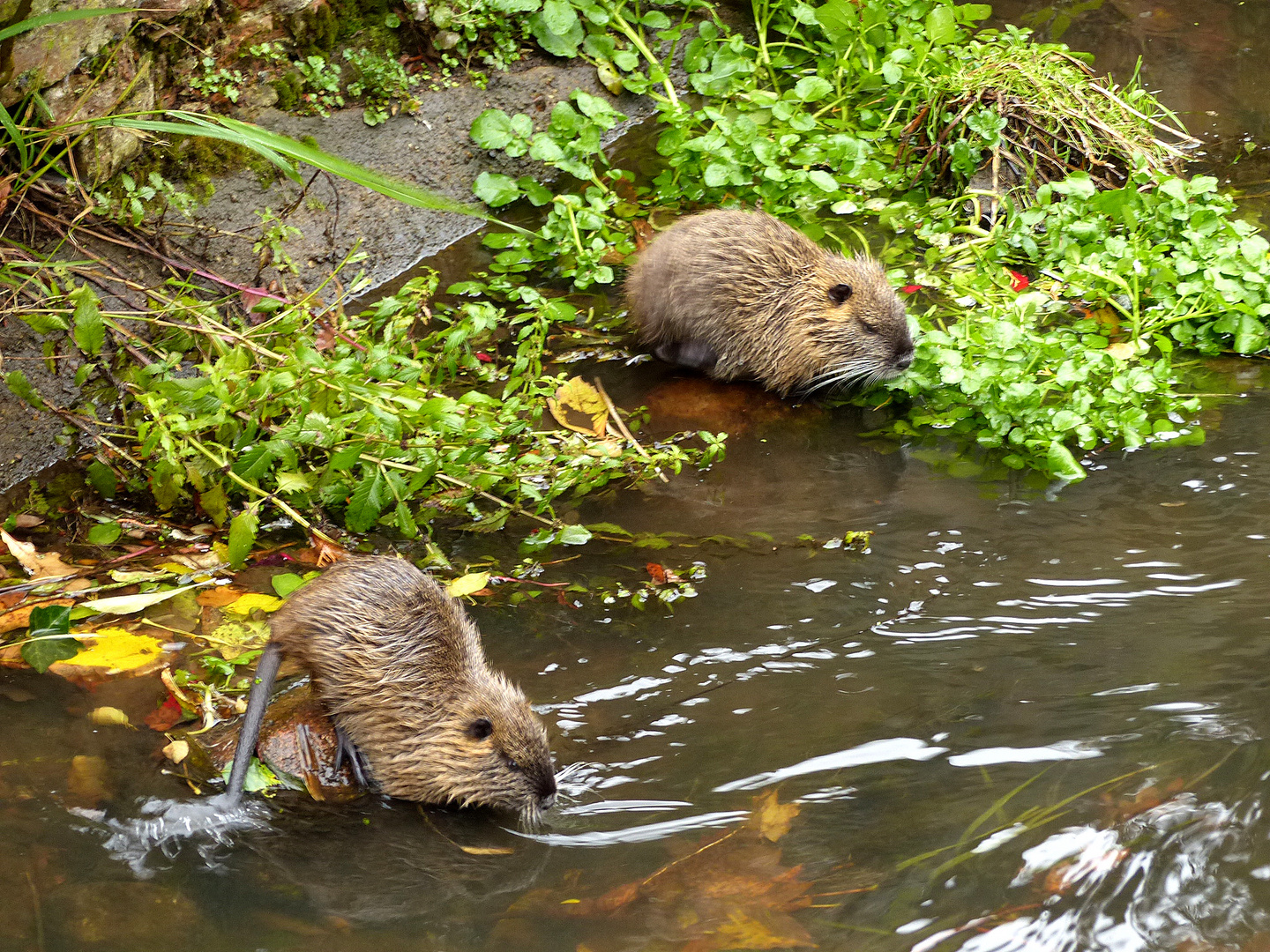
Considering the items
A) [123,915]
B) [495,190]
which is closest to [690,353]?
[495,190]

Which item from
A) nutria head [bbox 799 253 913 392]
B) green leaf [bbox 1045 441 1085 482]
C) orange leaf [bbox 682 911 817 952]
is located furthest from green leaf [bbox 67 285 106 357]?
green leaf [bbox 1045 441 1085 482]

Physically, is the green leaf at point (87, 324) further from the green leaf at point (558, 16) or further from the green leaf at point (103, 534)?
the green leaf at point (558, 16)

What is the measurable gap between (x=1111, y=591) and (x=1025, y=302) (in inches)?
69.9

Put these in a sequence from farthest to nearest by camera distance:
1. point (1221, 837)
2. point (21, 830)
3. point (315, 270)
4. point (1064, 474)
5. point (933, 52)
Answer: point (933, 52) < point (315, 270) < point (1064, 474) < point (21, 830) < point (1221, 837)

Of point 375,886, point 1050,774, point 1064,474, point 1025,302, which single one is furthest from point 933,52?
point 375,886

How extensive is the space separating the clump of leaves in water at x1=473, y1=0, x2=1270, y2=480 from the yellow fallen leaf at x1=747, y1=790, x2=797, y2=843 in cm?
217

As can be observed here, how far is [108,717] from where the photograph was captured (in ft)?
11.1

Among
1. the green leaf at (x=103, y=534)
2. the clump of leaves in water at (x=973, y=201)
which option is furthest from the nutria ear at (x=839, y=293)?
the green leaf at (x=103, y=534)

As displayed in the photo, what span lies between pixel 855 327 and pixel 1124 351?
1215mm

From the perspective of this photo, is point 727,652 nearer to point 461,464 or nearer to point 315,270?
point 461,464

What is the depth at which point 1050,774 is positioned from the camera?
3.04m

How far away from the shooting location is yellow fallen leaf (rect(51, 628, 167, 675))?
3.54 metres

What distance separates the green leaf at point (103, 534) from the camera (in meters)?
4.05

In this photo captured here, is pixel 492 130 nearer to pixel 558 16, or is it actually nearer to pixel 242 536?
pixel 558 16
